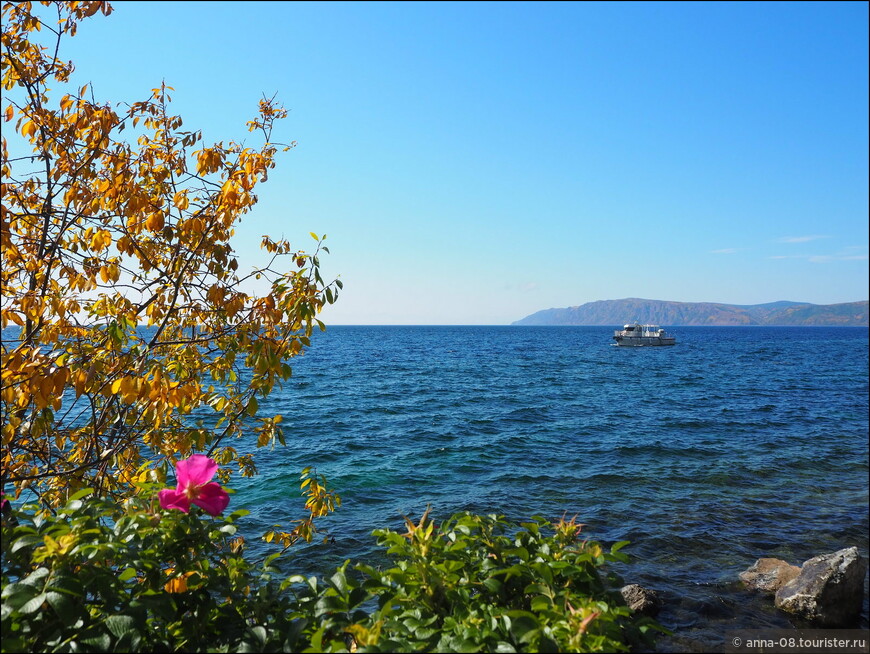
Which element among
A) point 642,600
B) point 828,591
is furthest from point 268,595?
point 828,591

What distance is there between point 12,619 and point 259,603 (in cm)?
106

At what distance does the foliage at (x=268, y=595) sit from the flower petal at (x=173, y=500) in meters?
0.14

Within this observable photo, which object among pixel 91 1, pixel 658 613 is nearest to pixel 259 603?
pixel 91 1

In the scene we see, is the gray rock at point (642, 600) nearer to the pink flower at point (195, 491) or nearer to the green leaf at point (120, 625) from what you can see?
the pink flower at point (195, 491)

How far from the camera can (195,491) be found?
262 centimetres

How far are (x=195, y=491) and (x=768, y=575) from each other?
29.5 feet

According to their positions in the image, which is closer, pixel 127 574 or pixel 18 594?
pixel 18 594

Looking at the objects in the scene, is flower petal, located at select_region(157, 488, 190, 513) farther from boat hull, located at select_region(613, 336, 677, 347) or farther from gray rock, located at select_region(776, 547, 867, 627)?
boat hull, located at select_region(613, 336, 677, 347)

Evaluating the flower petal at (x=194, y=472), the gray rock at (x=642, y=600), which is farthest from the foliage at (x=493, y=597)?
the gray rock at (x=642, y=600)

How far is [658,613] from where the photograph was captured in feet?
24.7

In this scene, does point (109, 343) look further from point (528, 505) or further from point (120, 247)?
point (528, 505)

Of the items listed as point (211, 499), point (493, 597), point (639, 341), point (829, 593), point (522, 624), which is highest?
point (211, 499)

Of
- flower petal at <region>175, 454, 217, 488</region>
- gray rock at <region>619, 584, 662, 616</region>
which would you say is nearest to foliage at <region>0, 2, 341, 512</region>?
flower petal at <region>175, 454, 217, 488</region>

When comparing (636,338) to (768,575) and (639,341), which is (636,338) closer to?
(639,341)
